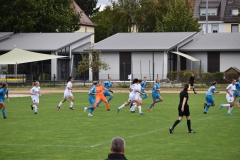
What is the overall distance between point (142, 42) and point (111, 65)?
14.4 feet

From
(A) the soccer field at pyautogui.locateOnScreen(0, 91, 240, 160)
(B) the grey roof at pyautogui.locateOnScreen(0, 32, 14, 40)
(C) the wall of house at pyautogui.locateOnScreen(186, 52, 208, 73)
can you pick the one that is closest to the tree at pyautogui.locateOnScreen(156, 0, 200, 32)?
(C) the wall of house at pyautogui.locateOnScreen(186, 52, 208, 73)

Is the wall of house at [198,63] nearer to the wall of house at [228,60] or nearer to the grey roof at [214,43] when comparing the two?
the grey roof at [214,43]

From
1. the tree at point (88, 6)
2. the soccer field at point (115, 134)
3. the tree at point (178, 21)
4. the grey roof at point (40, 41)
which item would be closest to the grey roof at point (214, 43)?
the tree at point (178, 21)

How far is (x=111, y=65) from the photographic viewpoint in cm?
6372

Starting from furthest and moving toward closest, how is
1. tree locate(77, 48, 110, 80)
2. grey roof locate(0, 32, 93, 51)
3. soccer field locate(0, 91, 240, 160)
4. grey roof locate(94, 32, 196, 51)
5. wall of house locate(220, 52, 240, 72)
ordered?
grey roof locate(0, 32, 93, 51)
grey roof locate(94, 32, 196, 51)
wall of house locate(220, 52, 240, 72)
tree locate(77, 48, 110, 80)
soccer field locate(0, 91, 240, 160)

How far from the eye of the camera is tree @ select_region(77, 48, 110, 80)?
2345 inches

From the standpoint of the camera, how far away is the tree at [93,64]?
59.6 metres

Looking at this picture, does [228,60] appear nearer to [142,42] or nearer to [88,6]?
[142,42]

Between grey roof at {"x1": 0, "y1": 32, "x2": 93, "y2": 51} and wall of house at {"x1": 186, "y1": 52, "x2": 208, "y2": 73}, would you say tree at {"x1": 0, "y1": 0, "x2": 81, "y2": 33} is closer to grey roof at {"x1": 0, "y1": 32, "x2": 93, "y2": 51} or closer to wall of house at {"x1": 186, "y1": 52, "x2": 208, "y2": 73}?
grey roof at {"x1": 0, "y1": 32, "x2": 93, "y2": 51}

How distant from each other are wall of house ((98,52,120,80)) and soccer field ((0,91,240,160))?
3151 cm

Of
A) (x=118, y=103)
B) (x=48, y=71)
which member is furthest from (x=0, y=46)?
(x=118, y=103)

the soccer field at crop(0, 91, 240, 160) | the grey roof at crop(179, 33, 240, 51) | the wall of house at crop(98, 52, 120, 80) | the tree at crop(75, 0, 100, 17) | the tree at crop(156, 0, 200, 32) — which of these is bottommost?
the soccer field at crop(0, 91, 240, 160)

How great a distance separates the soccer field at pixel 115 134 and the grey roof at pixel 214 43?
31.2 m

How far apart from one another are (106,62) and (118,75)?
1.89m
